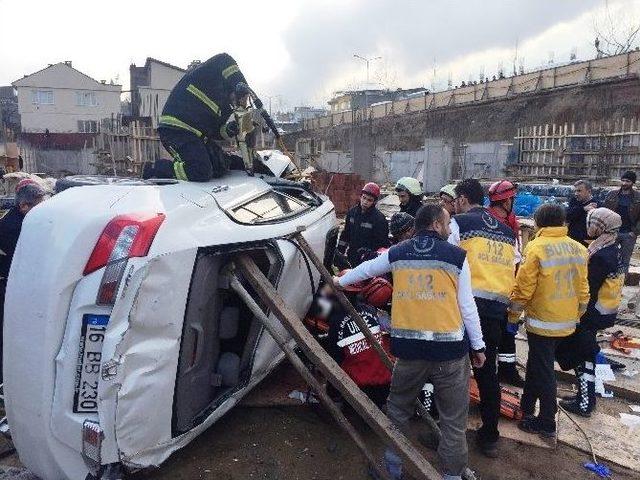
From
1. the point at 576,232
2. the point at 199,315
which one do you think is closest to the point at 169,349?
the point at 199,315

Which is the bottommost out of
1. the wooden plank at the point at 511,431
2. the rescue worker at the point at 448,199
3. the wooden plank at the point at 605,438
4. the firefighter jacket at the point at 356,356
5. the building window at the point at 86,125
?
the wooden plank at the point at 605,438

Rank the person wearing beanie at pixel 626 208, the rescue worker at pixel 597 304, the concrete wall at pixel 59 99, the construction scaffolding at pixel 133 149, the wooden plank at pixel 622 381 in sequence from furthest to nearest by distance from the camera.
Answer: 1. the concrete wall at pixel 59 99
2. the construction scaffolding at pixel 133 149
3. the person wearing beanie at pixel 626 208
4. the wooden plank at pixel 622 381
5. the rescue worker at pixel 597 304

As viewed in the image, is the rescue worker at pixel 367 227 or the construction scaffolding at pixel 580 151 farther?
the construction scaffolding at pixel 580 151

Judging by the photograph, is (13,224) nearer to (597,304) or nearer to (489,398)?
(489,398)

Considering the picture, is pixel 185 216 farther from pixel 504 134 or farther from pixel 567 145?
pixel 504 134

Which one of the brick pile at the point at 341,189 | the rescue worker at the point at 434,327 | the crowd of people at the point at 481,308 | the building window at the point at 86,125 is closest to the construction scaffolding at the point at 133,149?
the brick pile at the point at 341,189

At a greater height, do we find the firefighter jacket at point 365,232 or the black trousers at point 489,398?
the firefighter jacket at point 365,232

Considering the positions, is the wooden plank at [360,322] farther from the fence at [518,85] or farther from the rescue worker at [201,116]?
the fence at [518,85]

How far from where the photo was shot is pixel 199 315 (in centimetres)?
260

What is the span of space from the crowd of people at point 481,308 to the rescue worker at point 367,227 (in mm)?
1427

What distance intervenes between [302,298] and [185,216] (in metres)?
1.35

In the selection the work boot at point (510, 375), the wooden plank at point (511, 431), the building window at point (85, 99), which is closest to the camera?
the wooden plank at point (511, 431)

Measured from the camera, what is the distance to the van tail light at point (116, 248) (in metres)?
2.09

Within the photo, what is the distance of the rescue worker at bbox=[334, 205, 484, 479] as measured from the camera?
8.57ft
